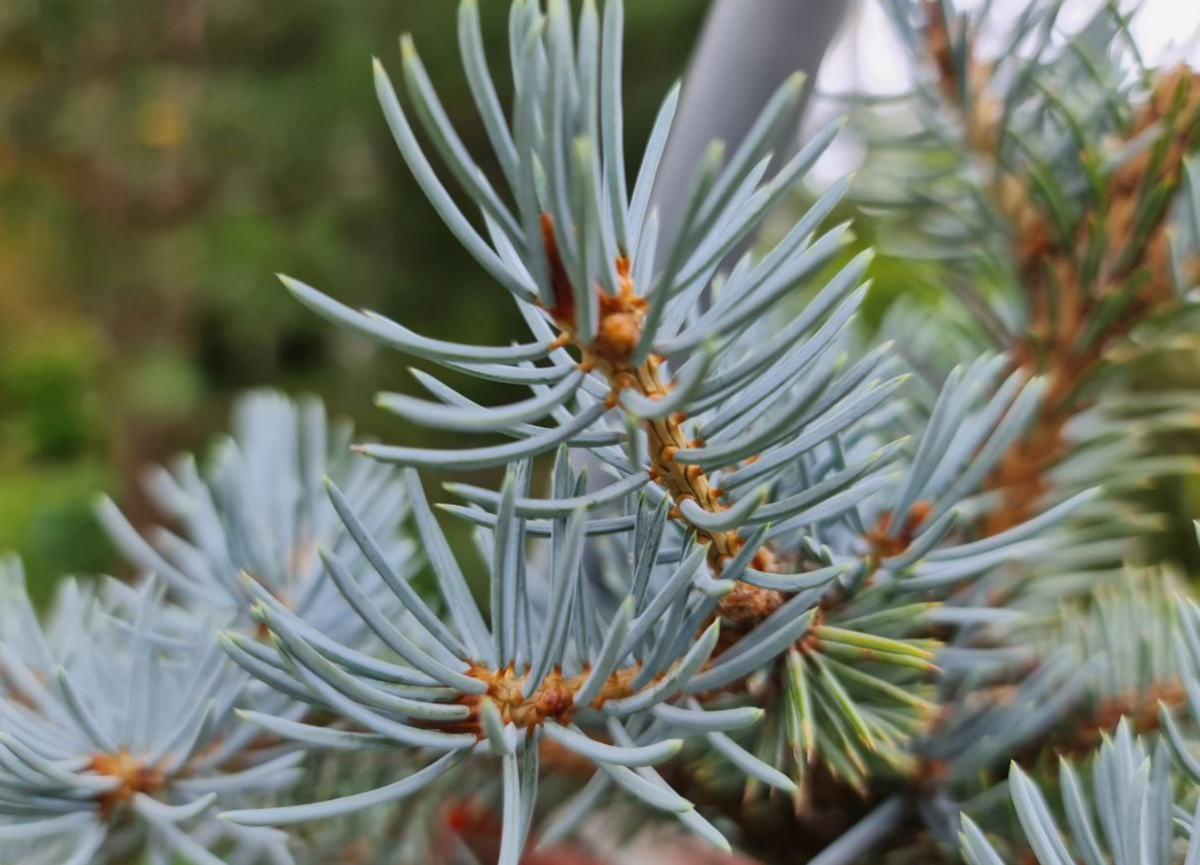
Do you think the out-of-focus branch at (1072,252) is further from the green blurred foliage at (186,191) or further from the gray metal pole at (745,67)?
the green blurred foliage at (186,191)

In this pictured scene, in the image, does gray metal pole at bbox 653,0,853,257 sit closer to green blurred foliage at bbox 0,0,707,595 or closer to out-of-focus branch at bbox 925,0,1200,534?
out-of-focus branch at bbox 925,0,1200,534

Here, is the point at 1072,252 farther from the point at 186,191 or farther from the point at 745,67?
the point at 186,191

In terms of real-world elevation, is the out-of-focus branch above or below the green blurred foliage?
below

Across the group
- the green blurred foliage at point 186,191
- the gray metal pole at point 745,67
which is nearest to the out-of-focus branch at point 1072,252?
the gray metal pole at point 745,67

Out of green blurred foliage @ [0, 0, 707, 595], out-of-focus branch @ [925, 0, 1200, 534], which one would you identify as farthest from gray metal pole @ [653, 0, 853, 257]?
green blurred foliage @ [0, 0, 707, 595]

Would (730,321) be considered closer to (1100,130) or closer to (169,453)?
(1100,130)

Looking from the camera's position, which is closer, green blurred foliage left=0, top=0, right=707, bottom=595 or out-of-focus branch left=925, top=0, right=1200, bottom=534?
out-of-focus branch left=925, top=0, right=1200, bottom=534

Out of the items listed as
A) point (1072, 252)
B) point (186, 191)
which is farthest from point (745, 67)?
point (186, 191)

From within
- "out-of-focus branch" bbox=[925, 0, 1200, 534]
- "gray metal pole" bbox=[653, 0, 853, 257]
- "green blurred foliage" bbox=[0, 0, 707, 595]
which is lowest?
"out-of-focus branch" bbox=[925, 0, 1200, 534]
